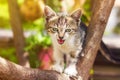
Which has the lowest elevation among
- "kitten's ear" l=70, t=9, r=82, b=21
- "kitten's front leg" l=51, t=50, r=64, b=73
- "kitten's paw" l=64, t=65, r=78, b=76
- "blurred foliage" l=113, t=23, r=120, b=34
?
"kitten's paw" l=64, t=65, r=78, b=76

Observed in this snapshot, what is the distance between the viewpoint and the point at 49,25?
191 centimetres

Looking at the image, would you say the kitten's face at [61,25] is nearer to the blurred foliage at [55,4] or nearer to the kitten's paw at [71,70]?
the kitten's paw at [71,70]

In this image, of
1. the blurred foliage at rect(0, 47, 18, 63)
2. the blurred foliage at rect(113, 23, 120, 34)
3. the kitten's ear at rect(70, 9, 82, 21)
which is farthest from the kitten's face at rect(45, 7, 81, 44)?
the blurred foliage at rect(113, 23, 120, 34)

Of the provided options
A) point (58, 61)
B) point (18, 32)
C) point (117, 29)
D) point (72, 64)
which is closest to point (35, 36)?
point (18, 32)

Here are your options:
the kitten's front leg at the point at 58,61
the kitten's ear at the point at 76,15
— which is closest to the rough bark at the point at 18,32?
the kitten's front leg at the point at 58,61

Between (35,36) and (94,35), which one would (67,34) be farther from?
(35,36)

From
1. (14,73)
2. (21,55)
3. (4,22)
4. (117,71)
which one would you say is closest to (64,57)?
(14,73)

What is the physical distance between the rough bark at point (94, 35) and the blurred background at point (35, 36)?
561mm

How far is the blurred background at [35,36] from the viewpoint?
2783mm

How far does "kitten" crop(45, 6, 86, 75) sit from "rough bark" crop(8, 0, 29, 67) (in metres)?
0.79

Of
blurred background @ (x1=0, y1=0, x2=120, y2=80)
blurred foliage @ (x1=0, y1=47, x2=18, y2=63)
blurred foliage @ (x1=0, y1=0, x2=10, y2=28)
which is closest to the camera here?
blurred background @ (x1=0, y1=0, x2=120, y2=80)

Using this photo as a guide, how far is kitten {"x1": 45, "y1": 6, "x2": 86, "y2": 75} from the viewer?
6.08 ft

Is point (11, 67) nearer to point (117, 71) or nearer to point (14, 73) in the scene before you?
point (14, 73)

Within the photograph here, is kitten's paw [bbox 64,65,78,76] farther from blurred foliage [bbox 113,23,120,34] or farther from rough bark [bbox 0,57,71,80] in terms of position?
blurred foliage [bbox 113,23,120,34]
